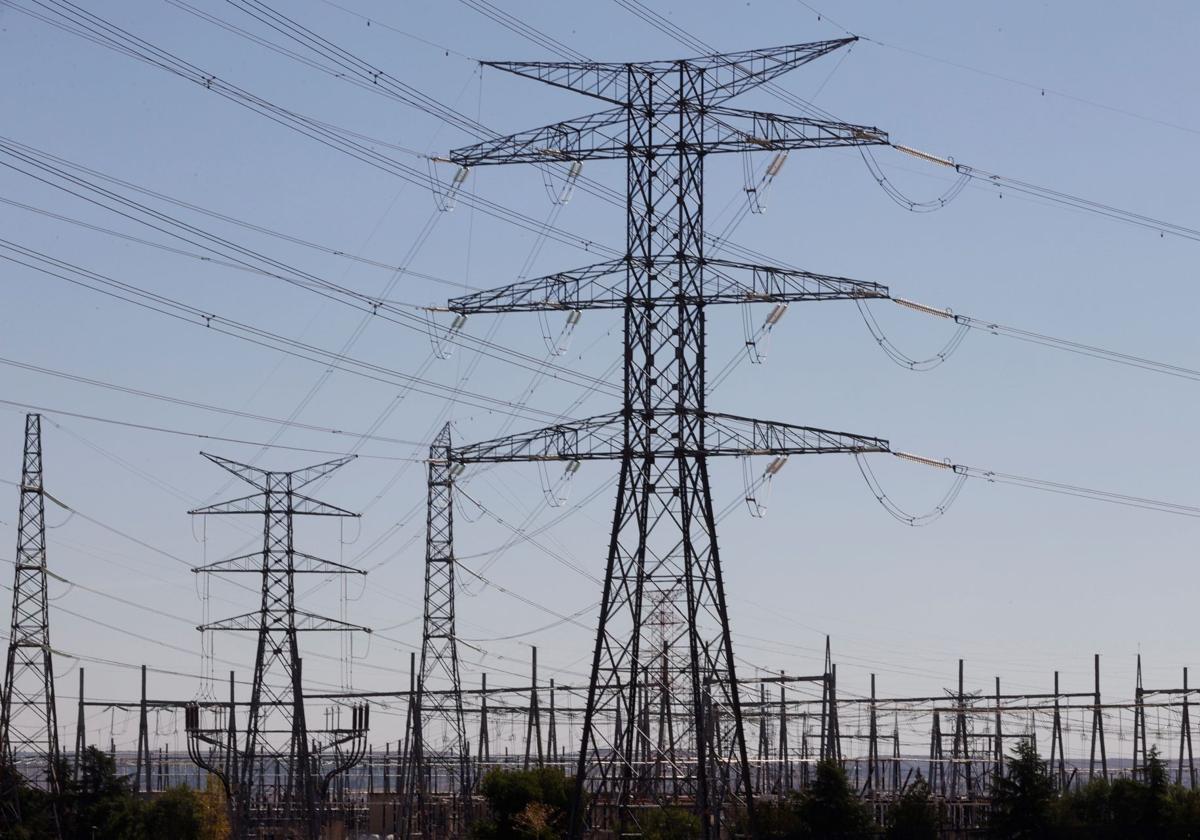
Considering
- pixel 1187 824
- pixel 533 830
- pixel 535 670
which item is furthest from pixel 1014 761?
pixel 535 670

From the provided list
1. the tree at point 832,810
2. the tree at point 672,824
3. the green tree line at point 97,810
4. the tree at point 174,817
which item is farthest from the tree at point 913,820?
the tree at point 174,817

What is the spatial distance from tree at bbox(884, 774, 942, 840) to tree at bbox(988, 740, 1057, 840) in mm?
1869

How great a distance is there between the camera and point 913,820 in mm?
50156

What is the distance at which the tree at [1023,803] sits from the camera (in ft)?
168

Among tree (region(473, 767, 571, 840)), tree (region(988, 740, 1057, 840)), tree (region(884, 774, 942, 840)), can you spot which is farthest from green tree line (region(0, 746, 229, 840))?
tree (region(988, 740, 1057, 840))

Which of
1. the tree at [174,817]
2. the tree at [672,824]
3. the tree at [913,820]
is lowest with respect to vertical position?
the tree at [174,817]

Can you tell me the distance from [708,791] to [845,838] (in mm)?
13020

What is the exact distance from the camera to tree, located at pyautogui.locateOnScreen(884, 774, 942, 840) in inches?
1969

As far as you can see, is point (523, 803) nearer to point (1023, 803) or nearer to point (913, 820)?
point (913, 820)

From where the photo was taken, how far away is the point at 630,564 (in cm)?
3775

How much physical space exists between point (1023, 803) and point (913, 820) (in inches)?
144

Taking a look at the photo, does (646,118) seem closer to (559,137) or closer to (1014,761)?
(559,137)

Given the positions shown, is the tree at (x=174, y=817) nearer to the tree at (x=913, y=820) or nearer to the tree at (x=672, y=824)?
the tree at (x=913, y=820)

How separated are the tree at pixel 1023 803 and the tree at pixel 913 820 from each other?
1.87m
